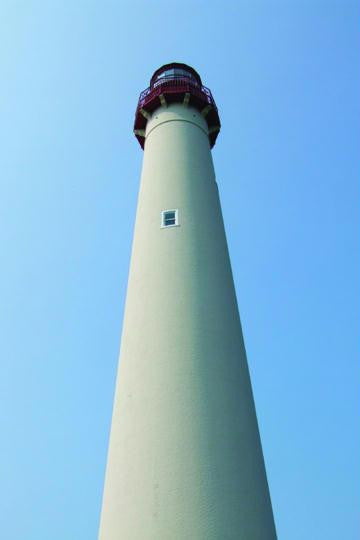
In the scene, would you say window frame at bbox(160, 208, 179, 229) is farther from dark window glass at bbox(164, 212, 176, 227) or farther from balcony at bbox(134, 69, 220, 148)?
balcony at bbox(134, 69, 220, 148)

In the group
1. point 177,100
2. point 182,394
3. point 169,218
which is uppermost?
point 177,100

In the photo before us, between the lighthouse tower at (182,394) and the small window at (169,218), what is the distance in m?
0.03

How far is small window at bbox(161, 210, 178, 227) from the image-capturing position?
10397 millimetres

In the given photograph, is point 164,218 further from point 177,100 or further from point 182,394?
point 177,100

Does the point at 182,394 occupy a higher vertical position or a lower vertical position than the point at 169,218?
lower

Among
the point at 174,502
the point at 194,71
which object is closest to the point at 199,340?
the point at 174,502

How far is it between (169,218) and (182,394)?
4.80 metres

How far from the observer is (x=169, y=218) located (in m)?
10.6

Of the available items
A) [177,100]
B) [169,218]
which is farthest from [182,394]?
[177,100]

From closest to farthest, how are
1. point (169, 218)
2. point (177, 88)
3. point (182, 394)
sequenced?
point (182, 394)
point (169, 218)
point (177, 88)

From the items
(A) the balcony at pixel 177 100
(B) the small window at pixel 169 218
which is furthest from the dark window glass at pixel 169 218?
(A) the balcony at pixel 177 100

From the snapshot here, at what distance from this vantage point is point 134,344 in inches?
340

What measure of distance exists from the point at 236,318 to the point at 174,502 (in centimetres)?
416

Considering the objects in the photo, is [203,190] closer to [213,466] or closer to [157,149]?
[157,149]
